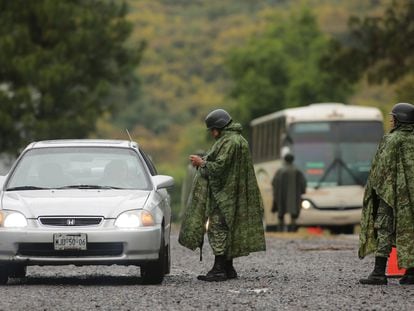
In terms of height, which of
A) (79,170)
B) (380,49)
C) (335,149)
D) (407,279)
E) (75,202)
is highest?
(380,49)

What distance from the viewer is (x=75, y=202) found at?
1368 centimetres

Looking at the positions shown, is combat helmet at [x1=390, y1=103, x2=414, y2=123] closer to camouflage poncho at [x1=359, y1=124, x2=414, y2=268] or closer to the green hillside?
camouflage poncho at [x1=359, y1=124, x2=414, y2=268]

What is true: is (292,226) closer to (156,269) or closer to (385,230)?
(156,269)

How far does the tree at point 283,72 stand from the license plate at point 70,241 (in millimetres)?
73093

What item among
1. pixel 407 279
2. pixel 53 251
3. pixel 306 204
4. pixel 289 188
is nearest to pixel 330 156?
pixel 306 204

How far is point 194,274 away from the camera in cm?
1617

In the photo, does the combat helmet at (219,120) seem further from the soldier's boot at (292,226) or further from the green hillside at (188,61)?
the green hillside at (188,61)

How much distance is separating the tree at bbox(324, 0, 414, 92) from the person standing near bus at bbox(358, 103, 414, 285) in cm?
3363

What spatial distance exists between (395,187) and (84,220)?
303 centimetres

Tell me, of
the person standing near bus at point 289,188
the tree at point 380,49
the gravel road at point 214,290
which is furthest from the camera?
the tree at point 380,49

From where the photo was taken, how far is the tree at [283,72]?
90375 millimetres

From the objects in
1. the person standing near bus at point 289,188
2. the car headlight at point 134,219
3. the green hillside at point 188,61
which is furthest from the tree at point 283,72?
the car headlight at point 134,219

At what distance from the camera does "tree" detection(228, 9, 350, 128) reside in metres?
90.4

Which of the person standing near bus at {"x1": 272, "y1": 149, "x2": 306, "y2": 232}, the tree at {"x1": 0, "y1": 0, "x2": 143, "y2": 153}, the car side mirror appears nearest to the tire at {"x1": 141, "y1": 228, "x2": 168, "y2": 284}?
the car side mirror
